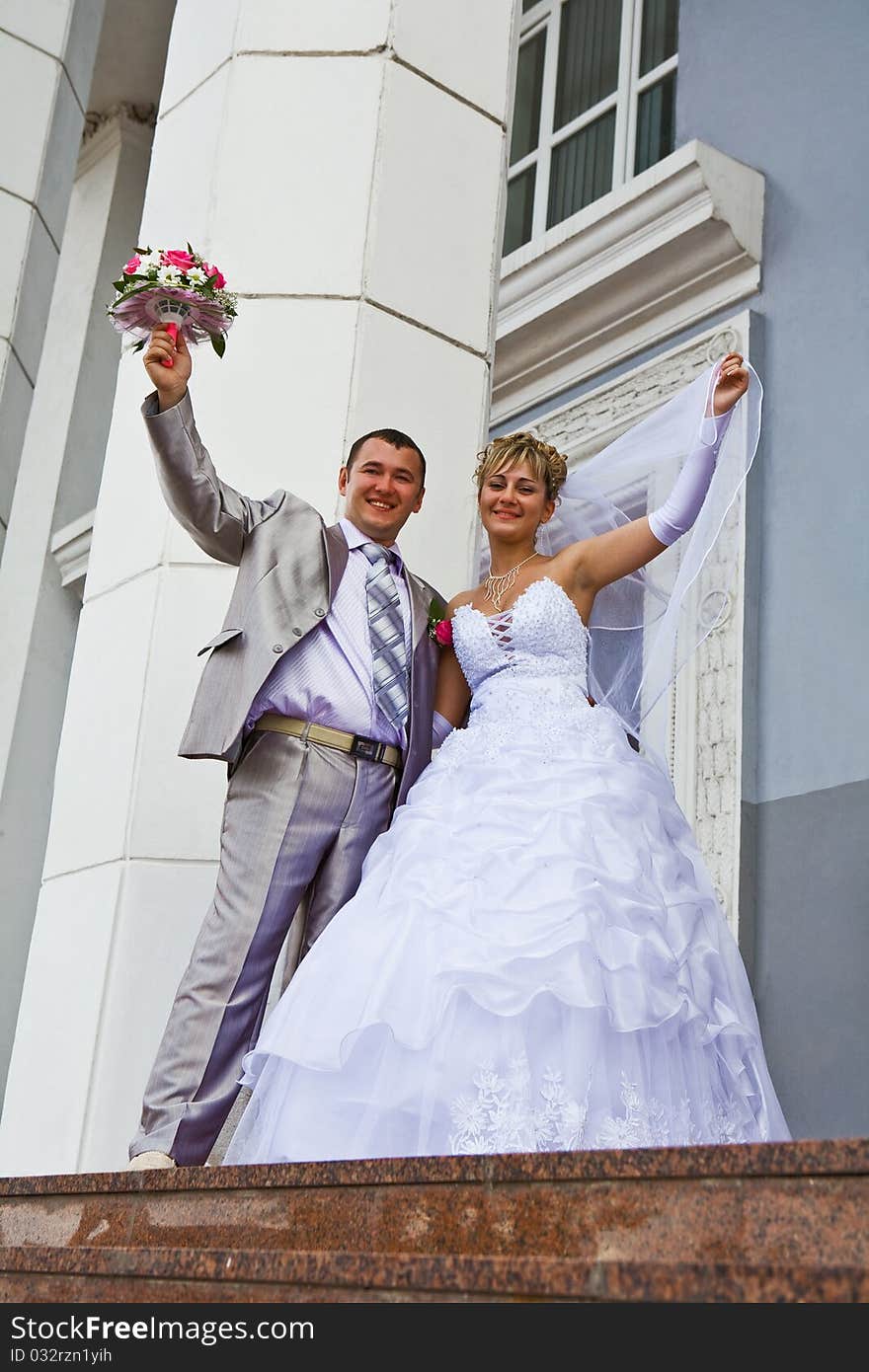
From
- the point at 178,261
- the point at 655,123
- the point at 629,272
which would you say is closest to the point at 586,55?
the point at 655,123

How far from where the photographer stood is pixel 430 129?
5535mm

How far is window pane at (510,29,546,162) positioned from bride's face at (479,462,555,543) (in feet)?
21.3

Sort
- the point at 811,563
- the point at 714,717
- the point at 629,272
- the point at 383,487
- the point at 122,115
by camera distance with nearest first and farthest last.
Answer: the point at 383,487 → the point at 811,563 → the point at 714,717 → the point at 629,272 → the point at 122,115

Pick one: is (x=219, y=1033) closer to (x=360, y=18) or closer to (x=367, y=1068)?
(x=367, y=1068)

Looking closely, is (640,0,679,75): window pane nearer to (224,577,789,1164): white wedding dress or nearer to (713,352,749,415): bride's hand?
(713,352,749,415): bride's hand

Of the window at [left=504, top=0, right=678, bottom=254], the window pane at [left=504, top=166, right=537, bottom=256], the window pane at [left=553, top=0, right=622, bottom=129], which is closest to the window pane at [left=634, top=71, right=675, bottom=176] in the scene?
the window at [left=504, top=0, right=678, bottom=254]

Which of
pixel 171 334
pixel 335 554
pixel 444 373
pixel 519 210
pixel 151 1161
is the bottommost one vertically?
pixel 151 1161

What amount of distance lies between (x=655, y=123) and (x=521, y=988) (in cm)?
717

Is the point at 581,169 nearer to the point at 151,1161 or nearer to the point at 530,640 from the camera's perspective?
the point at 530,640

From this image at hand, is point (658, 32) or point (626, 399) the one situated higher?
point (658, 32)

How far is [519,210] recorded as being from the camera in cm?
977

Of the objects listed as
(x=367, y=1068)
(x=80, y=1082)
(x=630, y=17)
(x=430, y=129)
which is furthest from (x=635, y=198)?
(x=367, y=1068)

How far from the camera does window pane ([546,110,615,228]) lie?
9078 mm

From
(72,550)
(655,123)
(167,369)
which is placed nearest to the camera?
(167,369)
